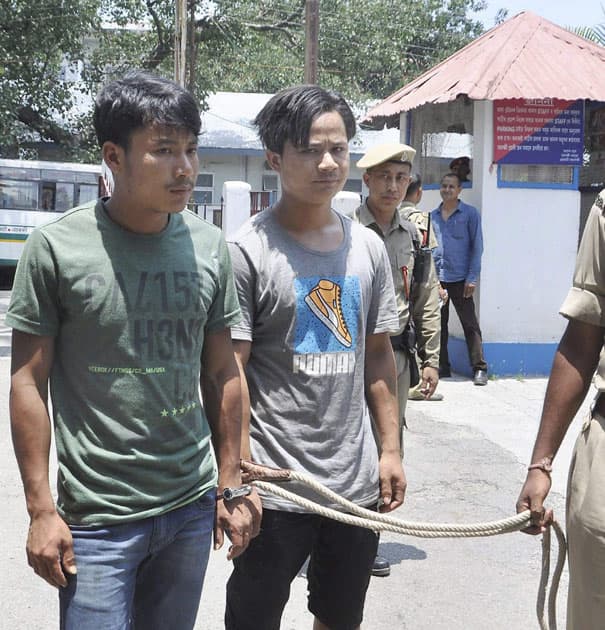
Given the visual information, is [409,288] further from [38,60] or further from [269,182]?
[269,182]

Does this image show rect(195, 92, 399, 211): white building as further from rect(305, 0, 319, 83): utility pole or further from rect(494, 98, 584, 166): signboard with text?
rect(494, 98, 584, 166): signboard with text

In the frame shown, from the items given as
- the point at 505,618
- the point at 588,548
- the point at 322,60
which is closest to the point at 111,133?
the point at 588,548

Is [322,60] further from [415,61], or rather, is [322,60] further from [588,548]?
[588,548]

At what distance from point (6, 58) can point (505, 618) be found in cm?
2244

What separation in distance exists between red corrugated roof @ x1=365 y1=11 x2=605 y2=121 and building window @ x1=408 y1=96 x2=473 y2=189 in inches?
13.1

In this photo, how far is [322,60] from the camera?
32.1 meters

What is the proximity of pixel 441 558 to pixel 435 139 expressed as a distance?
267 inches

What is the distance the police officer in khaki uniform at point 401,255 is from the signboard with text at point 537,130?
5.39 metres

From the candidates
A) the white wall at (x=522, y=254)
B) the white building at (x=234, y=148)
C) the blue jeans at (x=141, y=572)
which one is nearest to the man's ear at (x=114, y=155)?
the blue jeans at (x=141, y=572)

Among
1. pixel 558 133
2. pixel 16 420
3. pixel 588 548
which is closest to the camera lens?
pixel 16 420

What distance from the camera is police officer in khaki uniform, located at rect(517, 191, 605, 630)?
2301 mm

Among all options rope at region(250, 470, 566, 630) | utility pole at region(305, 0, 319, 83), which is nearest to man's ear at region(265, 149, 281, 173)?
rope at region(250, 470, 566, 630)

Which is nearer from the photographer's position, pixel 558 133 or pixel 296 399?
pixel 296 399

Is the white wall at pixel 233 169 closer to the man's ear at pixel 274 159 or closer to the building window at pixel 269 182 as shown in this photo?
the building window at pixel 269 182
